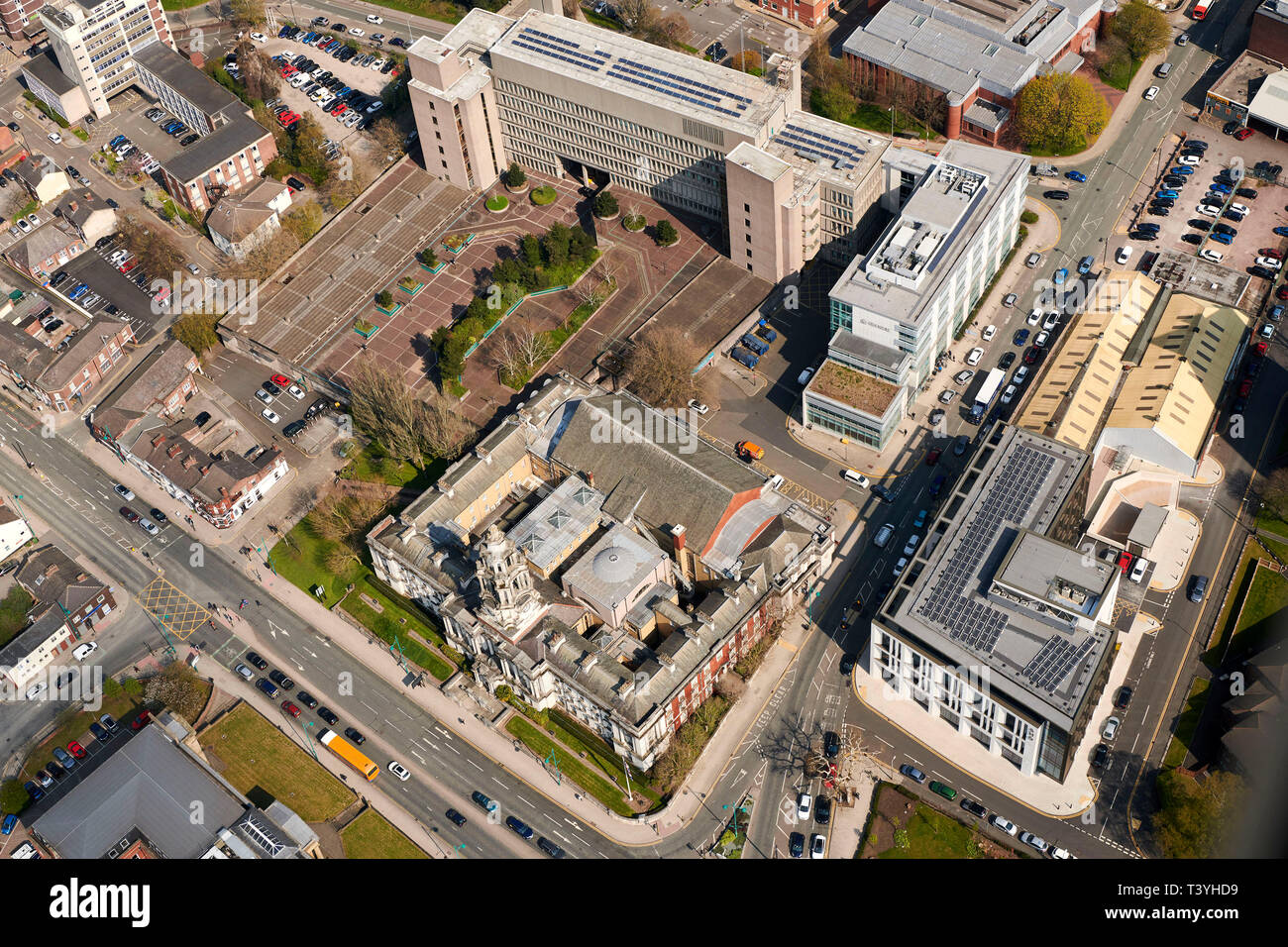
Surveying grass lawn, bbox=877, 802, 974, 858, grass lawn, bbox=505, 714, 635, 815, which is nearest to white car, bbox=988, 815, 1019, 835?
grass lawn, bbox=877, 802, 974, 858

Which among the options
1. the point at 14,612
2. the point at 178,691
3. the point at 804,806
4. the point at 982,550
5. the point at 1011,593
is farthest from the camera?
the point at 14,612

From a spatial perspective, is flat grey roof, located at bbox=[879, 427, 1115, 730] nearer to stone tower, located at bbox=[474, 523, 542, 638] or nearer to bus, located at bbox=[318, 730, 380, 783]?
stone tower, located at bbox=[474, 523, 542, 638]

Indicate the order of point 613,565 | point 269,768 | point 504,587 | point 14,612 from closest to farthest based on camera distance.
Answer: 1. point 504,587
2. point 613,565
3. point 269,768
4. point 14,612

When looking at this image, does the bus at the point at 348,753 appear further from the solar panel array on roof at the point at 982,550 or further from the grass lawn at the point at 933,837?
the solar panel array on roof at the point at 982,550

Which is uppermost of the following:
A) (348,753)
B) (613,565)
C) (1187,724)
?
(613,565)

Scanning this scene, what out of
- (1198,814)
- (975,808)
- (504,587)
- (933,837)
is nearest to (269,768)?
(504,587)

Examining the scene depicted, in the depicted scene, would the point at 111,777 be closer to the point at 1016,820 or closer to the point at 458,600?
the point at 458,600

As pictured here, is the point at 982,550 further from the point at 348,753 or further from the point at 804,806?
the point at 348,753
